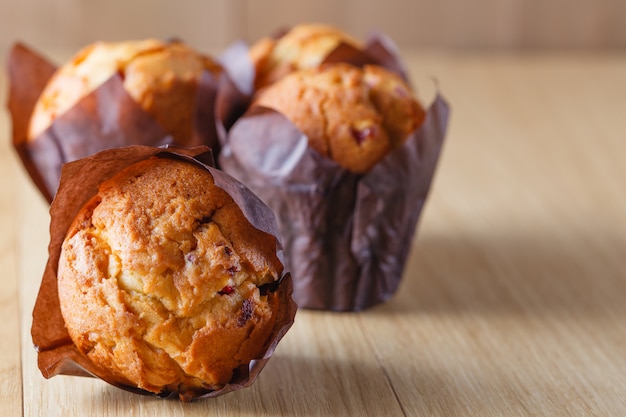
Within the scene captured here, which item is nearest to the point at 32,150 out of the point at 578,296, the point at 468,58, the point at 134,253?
the point at 134,253

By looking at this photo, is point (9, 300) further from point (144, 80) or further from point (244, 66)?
point (244, 66)

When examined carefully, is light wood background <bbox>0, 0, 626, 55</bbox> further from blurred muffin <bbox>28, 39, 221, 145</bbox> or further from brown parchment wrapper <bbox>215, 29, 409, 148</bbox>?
blurred muffin <bbox>28, 39, 221, 145</bbox>

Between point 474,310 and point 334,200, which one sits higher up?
point 334,200

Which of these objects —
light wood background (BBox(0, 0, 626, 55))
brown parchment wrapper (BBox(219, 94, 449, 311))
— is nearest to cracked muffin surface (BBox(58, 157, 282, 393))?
brown parchment wrapper (BBox(219, 94, 449, 311))

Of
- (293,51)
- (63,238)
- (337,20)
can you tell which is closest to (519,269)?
(293,51)

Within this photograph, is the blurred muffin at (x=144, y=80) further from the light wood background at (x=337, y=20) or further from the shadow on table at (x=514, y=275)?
the light wood background at (x=337, y=20)

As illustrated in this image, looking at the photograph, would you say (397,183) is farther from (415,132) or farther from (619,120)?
(619,120)
